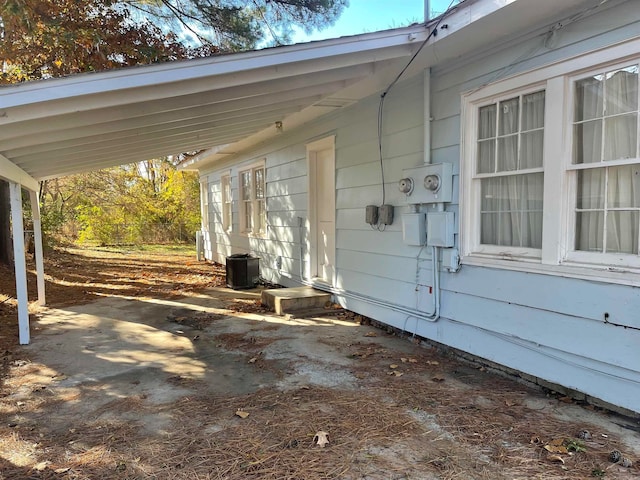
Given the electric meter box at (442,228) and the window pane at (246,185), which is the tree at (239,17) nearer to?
the window pane at (246,185)

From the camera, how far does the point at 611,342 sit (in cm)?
278

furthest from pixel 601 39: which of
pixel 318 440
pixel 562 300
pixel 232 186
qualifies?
pixel 232 186

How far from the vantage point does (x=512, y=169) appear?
349 centimetres

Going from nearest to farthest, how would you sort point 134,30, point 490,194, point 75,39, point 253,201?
point 490,194 → point 75,39 → point 134,30 → point 253,201

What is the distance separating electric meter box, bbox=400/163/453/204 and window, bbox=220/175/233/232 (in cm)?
713

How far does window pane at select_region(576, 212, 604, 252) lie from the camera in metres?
2.94

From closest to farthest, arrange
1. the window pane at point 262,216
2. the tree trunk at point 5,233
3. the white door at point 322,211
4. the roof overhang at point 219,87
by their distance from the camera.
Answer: the roof overhang at point 219,87
the white door at point 322,211
the window pane at point 262,216
the tree trunk at point 5,233

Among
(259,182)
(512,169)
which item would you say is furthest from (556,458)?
(259,182)

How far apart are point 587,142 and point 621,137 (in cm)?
22

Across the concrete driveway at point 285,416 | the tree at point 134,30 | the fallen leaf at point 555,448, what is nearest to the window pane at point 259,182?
the tree at point 134,30

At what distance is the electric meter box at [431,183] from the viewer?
13.0 feet

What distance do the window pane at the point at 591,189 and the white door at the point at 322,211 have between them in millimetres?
3558

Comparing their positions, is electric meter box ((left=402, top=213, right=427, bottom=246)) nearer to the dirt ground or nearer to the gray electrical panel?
the gray electrical panel

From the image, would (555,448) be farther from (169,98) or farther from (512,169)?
(169,98)
